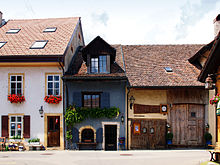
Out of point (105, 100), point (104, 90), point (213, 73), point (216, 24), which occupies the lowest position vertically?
point (105, 100)

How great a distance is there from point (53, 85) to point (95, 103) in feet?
10.2

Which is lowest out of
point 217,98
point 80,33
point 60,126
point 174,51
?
point 60,126

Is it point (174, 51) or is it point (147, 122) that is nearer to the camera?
point (147, 122)

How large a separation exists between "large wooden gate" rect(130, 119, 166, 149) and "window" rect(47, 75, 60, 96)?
556 cm

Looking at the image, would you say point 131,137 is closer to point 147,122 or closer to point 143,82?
point 147,122

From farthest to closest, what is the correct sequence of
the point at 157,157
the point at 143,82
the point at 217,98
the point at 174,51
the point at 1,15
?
the point at 1,15
the point at 174,51
the point at 143,82
the point at 157,157
the point at 217,98

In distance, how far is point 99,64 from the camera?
19.8 metres

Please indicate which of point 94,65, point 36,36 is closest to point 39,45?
point 36,36

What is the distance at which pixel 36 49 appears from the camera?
1964cm

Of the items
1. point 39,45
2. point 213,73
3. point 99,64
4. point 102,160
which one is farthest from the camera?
point 39,45

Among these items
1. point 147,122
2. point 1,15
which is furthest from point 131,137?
point 1,15

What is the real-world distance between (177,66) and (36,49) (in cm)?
1024

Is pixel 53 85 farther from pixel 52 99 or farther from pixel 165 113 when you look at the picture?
pixel 165 113

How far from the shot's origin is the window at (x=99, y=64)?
19703 mm
